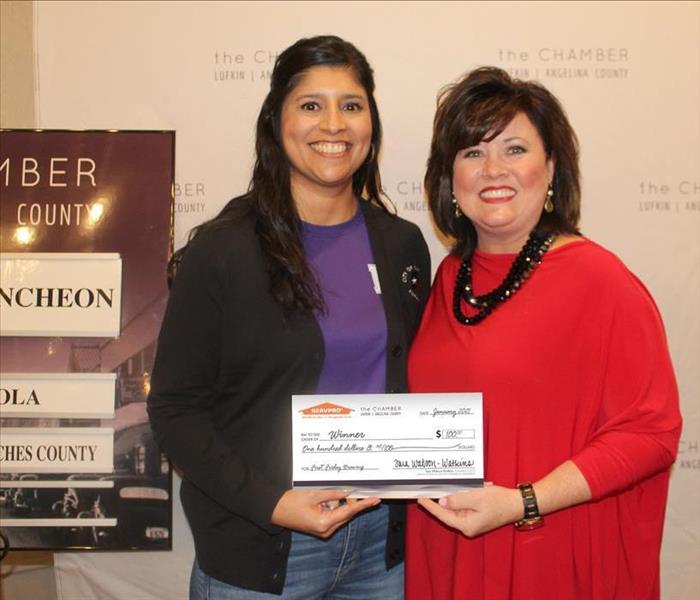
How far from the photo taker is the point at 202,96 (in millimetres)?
2469

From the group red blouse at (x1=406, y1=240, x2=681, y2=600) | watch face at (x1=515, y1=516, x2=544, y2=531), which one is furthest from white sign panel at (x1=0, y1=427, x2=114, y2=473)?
watch face at (x1=515, y1=516, x2=544, y2=531)

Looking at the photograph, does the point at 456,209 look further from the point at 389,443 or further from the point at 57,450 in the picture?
the point at 57,450

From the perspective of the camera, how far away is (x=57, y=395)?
2.28 meters

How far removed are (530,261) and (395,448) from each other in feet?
1.77

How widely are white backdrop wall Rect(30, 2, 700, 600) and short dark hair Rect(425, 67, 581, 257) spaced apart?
2.33 feet

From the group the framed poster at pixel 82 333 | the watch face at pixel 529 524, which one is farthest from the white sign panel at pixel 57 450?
the watch face at pixel 529 524

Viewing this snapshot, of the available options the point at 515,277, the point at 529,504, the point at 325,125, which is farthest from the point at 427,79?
the point at 529,504

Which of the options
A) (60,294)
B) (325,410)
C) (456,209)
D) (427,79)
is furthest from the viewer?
(427,79)

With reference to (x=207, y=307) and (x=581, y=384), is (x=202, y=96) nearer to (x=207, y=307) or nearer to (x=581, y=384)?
(x=207, y=307)

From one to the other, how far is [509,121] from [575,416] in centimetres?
67

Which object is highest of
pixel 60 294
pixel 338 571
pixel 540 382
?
pixel 60 294

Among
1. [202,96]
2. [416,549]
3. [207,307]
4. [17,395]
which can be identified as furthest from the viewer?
[202,96]

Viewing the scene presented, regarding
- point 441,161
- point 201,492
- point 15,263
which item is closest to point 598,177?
point 441,161

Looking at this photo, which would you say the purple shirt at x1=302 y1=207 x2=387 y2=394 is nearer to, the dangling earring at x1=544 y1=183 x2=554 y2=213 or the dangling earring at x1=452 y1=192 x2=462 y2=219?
the dangling earring at x1=452 y1=192 x2=462 y2=219
